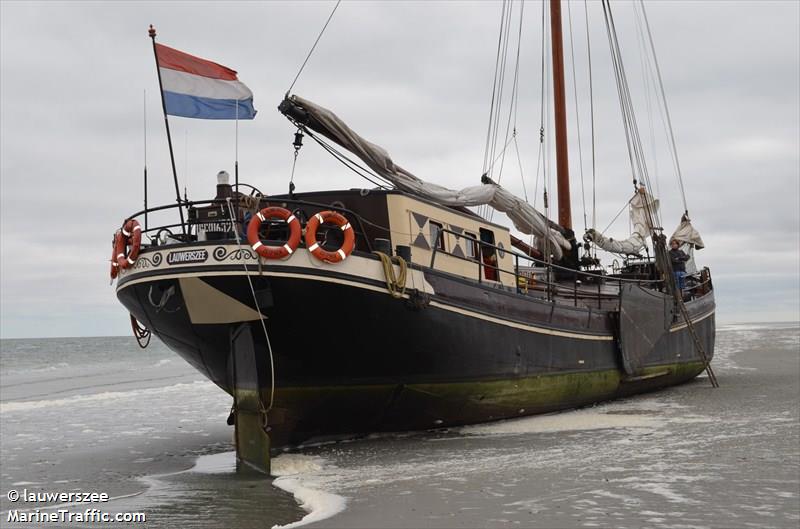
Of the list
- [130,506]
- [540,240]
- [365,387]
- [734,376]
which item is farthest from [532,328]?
[734,376]

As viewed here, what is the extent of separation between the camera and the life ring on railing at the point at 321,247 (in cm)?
1079

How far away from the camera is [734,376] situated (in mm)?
23203

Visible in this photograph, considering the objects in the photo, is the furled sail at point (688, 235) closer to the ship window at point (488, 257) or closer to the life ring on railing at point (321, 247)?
the ship window at point (488, 257)

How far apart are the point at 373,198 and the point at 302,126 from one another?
2072mm

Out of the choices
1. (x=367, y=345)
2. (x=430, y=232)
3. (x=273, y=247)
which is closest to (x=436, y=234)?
(x=430, y=232)

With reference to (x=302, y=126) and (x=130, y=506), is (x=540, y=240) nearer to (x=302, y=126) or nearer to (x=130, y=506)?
(x=302, y=126)

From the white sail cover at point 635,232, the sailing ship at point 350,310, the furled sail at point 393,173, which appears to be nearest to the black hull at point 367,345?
the sailing ship at point 350,310

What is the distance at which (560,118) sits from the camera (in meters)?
24.5

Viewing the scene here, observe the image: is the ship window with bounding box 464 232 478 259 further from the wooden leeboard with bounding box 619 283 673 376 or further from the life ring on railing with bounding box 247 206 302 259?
the life ring on railing with bounding box 247 206 302 259

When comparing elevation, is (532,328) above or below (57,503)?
above

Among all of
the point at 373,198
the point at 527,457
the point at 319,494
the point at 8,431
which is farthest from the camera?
the point at 8,431

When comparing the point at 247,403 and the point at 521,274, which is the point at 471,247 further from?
the point at 247,403

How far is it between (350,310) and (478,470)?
9.78ft

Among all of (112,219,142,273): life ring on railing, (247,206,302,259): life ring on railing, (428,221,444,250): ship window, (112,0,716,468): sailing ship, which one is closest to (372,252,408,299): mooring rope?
(112,0,716,468): sailing ship
